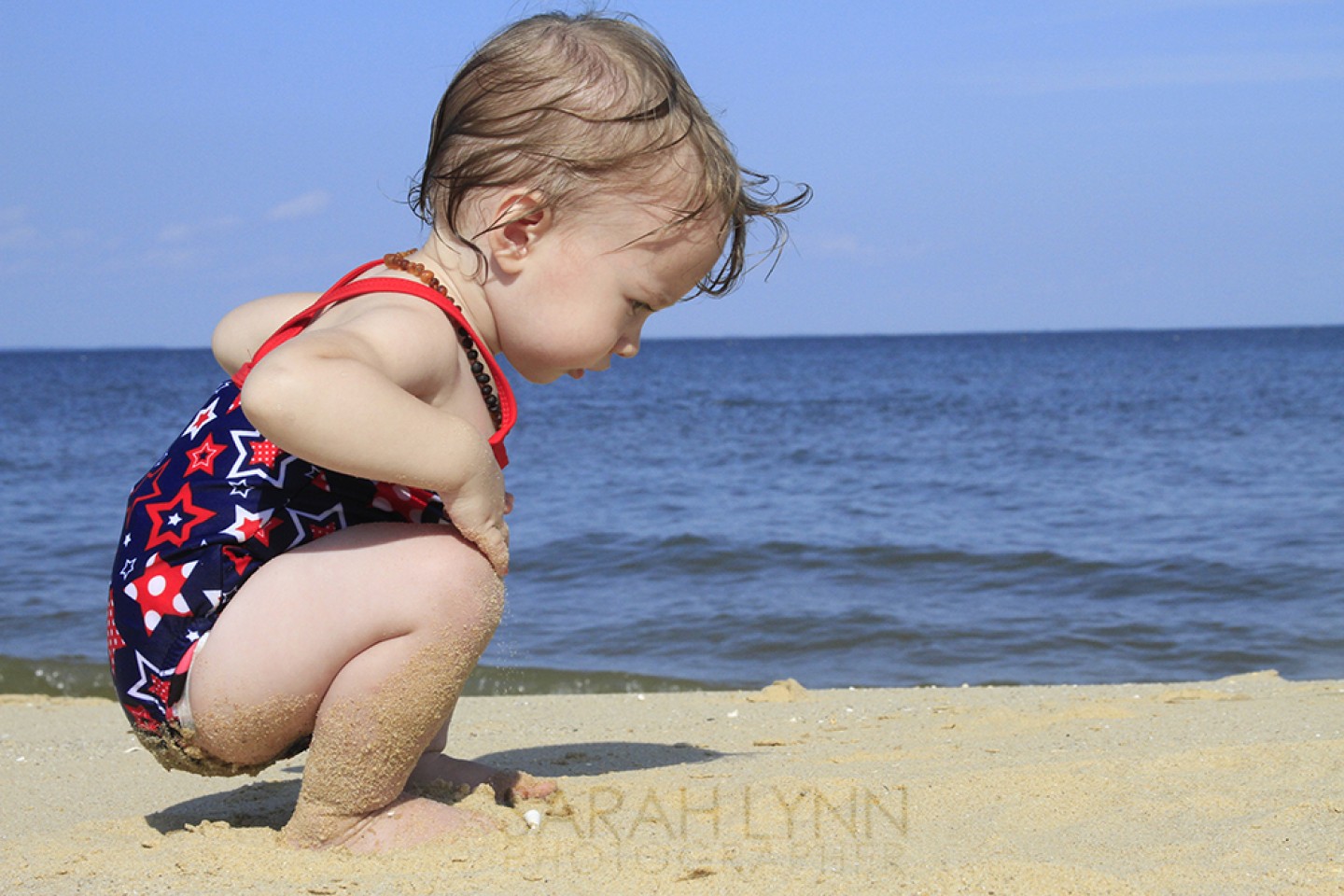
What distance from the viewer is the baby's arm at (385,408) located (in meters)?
1.56

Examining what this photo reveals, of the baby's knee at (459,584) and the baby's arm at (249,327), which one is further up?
the baby's arm at (249,327)

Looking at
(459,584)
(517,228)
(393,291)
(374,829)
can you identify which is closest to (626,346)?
(517,228)

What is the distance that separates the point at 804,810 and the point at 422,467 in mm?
970

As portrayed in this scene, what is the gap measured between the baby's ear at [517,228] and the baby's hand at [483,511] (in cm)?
34

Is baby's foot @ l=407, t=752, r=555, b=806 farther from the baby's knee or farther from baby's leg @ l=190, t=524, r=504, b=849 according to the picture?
the baby's knee

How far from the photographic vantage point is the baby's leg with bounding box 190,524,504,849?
1.75 m

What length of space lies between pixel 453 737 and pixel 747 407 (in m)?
21.6

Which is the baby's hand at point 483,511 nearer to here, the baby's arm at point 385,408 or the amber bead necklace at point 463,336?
the baby's arm at point 385,408

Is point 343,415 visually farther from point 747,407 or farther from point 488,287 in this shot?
point 747,407

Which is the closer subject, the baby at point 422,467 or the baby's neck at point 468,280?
the baby at point 422,467

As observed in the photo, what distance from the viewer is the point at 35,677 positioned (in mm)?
5266

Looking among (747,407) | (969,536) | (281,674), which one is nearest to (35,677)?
(281,674)

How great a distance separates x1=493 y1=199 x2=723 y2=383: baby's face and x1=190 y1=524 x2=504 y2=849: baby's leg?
36cm

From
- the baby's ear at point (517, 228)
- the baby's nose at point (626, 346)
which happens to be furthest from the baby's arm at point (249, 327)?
the baby's nose at point (626, 346)
